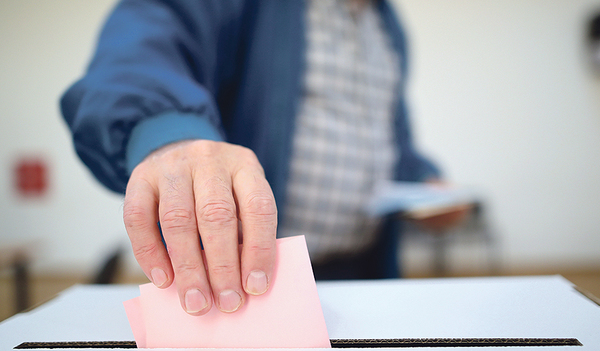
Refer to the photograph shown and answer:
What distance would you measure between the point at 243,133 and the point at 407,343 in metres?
0.47

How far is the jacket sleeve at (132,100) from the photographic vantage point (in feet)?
1.13

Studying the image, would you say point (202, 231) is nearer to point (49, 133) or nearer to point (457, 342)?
point (457, 342)

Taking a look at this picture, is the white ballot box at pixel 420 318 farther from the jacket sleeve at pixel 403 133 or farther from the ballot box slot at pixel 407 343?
the jacket sleeve at pixel 403 133


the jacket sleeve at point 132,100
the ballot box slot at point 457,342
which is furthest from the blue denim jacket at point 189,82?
the ballot box slot at point 457,342

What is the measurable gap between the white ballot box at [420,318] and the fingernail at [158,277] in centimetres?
9

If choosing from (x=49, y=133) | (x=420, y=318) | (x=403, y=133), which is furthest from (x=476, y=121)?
(x=49, y=133)

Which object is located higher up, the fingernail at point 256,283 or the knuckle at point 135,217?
the knuckle at point 135,217

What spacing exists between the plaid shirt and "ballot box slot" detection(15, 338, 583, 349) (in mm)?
402

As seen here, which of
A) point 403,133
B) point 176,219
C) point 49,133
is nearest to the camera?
point 176,219

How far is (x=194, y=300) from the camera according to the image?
256 millimetres

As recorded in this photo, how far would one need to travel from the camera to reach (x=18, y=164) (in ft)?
8.15

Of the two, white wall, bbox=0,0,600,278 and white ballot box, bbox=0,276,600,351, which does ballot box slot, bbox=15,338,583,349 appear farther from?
white wall, bbox=0,0,600,278

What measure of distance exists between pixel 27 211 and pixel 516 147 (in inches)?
142

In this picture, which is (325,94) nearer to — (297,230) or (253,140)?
(253,140)
